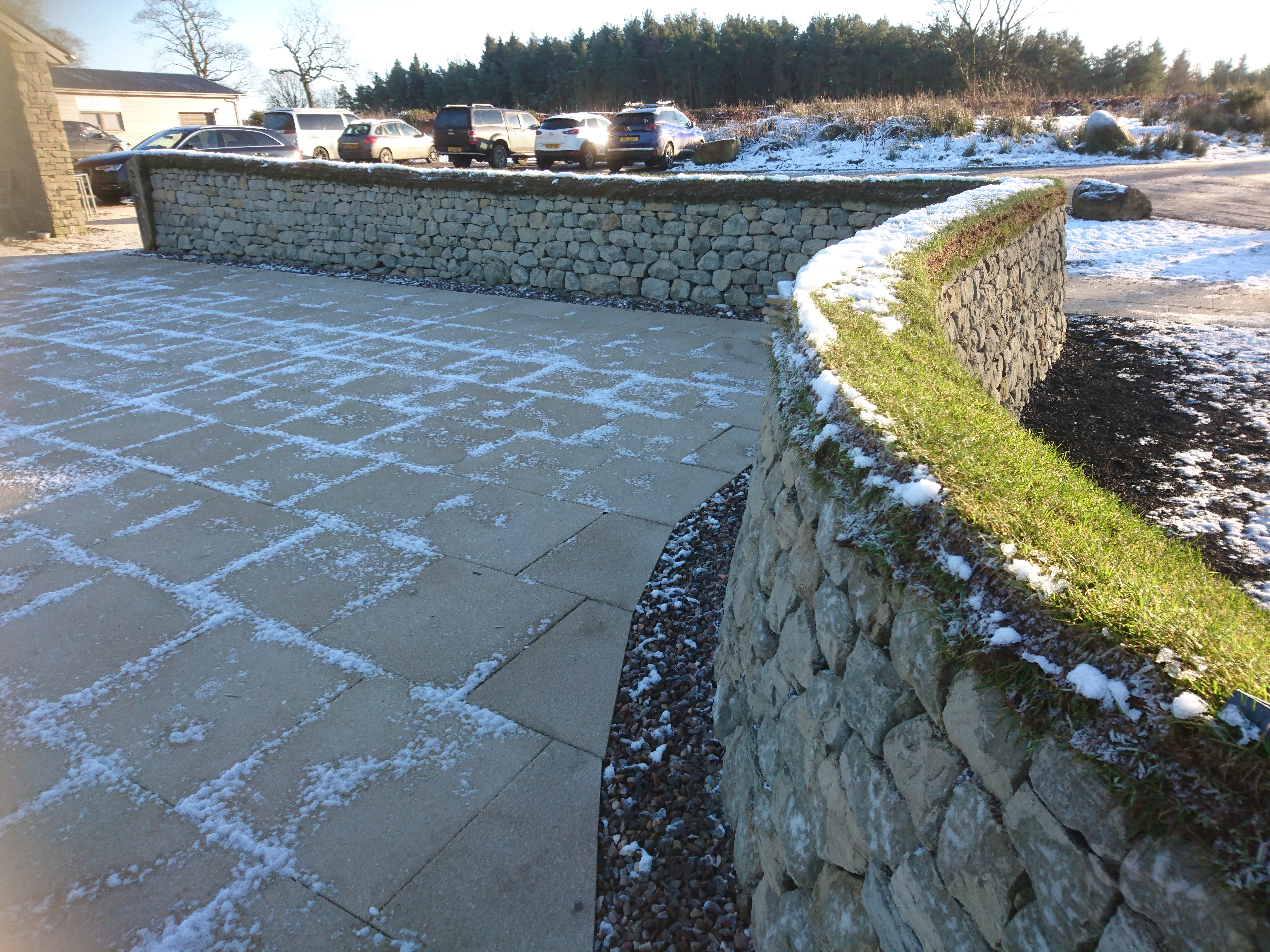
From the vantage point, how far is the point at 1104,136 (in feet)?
57.8

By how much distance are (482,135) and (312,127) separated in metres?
4.98

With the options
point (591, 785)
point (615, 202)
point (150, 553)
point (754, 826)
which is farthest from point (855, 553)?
point (615, 202)

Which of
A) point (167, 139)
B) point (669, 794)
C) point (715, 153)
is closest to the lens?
point (669, 794)

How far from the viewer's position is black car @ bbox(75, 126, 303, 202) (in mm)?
16859

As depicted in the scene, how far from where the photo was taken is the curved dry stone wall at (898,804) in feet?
2.94

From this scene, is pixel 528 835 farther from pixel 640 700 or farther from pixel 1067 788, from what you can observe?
pixel 1067 788

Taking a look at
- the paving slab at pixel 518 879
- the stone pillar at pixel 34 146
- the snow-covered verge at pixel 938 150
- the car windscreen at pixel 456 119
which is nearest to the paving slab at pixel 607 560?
the paving slab at pixel 518 879

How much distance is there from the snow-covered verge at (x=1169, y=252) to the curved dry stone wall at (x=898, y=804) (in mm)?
9425

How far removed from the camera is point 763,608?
214cm

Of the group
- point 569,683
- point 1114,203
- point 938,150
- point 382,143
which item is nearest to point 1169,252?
point 1114,203

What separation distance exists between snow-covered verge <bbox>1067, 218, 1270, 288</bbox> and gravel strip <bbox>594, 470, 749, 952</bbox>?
8.77 metres

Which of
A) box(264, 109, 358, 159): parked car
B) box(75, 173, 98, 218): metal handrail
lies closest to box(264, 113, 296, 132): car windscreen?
box(264, 109, 358, 159): parked car

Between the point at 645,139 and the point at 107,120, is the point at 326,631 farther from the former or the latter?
the point at 107,120

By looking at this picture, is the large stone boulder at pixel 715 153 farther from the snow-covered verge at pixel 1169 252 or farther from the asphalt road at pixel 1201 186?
the snow-covered verge at pixel 1169 252
